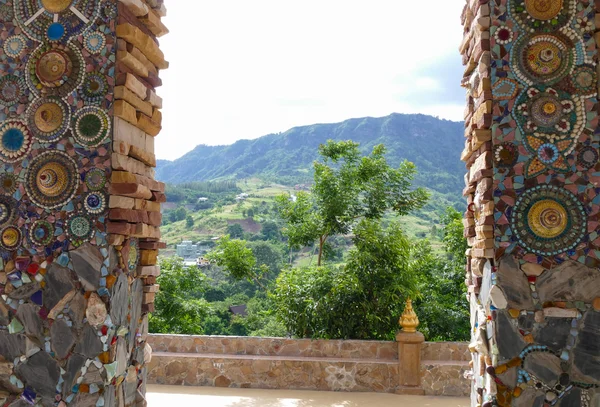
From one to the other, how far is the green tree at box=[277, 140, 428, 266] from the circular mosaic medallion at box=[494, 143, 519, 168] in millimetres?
6326

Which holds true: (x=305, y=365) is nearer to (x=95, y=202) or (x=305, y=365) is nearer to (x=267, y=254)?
(x=95, y=202)

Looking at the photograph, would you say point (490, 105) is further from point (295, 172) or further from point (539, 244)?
point (295, 172)

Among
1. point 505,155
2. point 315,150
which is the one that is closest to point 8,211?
point 505,155

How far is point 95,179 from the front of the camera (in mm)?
3221

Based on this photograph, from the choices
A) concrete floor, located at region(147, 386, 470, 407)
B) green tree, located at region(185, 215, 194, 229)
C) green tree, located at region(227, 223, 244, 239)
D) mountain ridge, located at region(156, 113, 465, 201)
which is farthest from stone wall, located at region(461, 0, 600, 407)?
mountain ridge, located at region(156, 113, 465, 201)

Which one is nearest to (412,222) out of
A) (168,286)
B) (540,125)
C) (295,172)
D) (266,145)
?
(168,286)

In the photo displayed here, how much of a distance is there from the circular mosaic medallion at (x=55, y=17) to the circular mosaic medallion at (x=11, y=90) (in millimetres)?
290

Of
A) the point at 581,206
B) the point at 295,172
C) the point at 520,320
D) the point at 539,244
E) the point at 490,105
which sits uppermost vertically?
the point at 295,172

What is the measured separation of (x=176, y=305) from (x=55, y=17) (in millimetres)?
8955

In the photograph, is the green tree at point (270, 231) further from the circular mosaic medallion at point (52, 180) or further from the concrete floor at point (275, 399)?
the circular mosaic medallion at point (52, 180)

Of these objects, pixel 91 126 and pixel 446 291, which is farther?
pixel 446 291

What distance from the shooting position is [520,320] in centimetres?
316

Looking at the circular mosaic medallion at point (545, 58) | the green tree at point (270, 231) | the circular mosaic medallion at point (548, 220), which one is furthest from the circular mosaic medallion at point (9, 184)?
the green tree at point (270, 231)

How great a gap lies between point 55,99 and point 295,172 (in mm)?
40850
